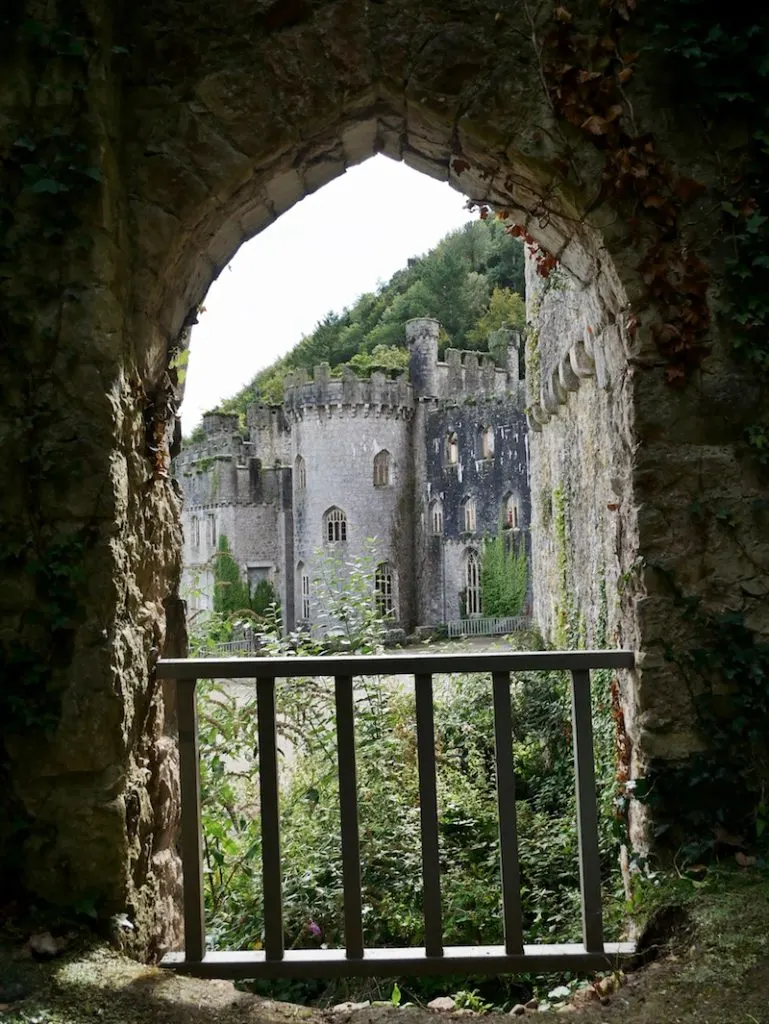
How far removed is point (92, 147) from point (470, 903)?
4218 millimetres

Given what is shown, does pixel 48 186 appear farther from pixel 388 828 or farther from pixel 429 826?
pixel 388 828

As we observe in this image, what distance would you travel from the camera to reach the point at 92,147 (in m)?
2.68

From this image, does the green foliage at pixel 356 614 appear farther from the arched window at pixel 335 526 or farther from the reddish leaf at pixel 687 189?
the arched window at pixel 335 526

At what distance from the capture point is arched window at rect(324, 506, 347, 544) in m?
30.9

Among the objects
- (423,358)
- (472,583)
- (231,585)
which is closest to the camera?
(472,583)

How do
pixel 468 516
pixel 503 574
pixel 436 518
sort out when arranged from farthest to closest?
pixel 436 518 < pixel 468 516 < pixel 503 574

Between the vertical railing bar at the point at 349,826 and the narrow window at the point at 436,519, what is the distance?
27.4 m

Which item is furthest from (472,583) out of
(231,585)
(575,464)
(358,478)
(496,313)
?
(496,313)

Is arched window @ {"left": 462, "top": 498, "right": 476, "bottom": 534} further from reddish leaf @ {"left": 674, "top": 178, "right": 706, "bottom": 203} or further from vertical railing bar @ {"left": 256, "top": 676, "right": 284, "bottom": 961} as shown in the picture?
vertical railing bar @ {"left": 256, "top": 676, "right": 284, "bottom": 961}

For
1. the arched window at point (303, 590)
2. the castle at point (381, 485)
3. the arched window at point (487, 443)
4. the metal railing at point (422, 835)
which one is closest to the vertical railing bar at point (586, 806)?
the metal railing at point (422, 835)

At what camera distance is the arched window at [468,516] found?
29.0 metres

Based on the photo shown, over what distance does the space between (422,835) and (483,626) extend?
81.0ft

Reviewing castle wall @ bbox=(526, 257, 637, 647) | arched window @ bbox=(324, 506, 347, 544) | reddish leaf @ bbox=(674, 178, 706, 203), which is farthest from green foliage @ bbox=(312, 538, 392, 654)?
arched window @ bbox=(324, 506, 347, 544)

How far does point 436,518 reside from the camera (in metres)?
30.7
